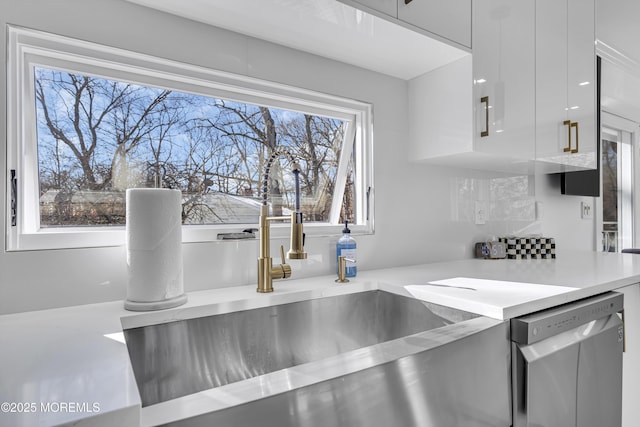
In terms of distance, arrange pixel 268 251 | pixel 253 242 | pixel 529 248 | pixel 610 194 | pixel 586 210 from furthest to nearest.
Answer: pixel 610 194 < pixel 586 210 < pixel 529 248 < pixel 253 242 < pixel 268 251

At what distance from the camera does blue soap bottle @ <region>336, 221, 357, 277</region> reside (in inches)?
61.3

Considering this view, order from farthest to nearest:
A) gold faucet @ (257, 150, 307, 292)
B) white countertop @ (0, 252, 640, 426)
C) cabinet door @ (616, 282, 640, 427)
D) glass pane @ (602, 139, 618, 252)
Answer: glass pane @ (602, 139, 618, 252) < cabinet door @ (616, 282, 640, 427) < gold faucet @ (257, 150, 307, 292) < white countertop @ (0, 252, 640, 426)

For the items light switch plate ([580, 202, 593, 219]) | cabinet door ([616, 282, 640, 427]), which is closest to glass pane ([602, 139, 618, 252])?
light switch plate ([580, 202, 593, 219])

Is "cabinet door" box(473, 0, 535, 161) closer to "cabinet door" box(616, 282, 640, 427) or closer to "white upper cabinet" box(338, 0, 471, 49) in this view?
"white upper cabinet" box(338, 0, 471, 49)

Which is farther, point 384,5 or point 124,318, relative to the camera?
point 384,5

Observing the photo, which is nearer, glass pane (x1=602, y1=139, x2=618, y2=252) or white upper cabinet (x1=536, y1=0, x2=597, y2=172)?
white upper cabinet (x1=536, y1=0, x2=597, y2=172)

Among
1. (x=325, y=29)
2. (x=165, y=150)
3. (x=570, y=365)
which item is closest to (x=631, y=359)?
(x=570, y=365)

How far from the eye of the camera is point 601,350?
1302mm

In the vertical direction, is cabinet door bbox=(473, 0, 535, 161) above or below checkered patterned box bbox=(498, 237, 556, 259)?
above

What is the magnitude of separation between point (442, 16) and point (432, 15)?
0.20ft

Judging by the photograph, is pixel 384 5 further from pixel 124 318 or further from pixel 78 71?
pixel 124 318

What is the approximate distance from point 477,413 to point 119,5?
1669 mm

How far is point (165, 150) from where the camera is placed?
4.48 ft

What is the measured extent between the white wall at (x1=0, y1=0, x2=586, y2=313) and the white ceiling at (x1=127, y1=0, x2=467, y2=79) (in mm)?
55
